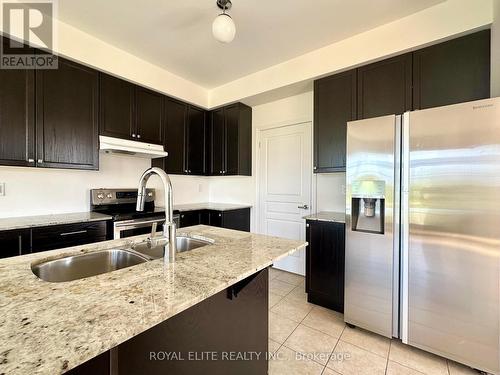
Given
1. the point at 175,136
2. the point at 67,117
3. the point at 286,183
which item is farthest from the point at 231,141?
the point at 67,117

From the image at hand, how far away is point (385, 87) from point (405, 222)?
129cm

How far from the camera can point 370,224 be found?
1.95 metres

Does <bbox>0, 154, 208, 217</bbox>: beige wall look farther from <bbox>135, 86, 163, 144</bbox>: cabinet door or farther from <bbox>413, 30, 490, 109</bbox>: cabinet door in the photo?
<bbox>413, 30, 490, 109</bbox>: cabinet door

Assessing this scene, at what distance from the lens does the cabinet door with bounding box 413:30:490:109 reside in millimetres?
1782

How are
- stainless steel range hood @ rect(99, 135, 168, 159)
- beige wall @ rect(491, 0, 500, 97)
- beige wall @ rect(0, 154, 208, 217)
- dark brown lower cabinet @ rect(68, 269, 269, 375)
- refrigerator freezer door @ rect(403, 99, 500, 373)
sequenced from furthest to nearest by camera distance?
1. stainless steel range hood @ rect(99, 135, 168, 159)
2. beige wall @ rect(0, 154, 208, 217)
3. beige wall @ rect(491, 0, 500, 97)
4. refrigerator freezer door @ rect(403, 99, 500, 373)
5. dark brown lower cabinet @ rect(68, 269, 269, 375)

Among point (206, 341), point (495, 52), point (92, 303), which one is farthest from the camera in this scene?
point (495, 52)

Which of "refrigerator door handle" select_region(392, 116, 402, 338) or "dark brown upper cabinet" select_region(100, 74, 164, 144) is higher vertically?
"dark brown upper cabinet" select_region(100, 74, 164, 144)

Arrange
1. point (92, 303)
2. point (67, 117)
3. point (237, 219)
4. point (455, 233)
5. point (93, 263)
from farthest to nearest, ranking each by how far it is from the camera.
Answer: point (237, 219) < point (67, 117) < point (455, 233) < point (93, 263) < point (92, 303)

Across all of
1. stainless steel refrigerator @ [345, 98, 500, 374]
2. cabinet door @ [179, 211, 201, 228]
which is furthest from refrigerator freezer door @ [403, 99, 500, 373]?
cabinet door @ [179, 211, 201, 228]

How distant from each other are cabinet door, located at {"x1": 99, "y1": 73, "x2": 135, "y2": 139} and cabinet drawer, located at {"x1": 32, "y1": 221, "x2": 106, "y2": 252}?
103cm

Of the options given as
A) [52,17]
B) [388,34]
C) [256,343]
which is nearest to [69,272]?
[256,343]

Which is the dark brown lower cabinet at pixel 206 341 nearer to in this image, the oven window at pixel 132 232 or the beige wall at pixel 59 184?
the oven window at pixel 132 232

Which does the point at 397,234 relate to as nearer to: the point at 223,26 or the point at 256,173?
the point at 223,26

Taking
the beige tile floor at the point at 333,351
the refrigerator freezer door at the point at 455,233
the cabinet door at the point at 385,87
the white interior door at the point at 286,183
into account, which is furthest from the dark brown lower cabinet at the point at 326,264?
the cabinet door at the point at 385,87
